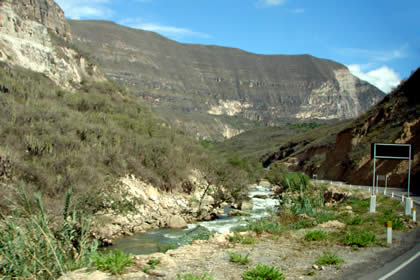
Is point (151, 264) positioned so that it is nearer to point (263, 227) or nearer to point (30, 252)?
point (30, 252)

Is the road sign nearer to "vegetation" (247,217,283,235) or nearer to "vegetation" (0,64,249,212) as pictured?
"vegetation" (247,217,283,235)

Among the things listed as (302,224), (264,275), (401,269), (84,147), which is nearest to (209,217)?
(84,147)

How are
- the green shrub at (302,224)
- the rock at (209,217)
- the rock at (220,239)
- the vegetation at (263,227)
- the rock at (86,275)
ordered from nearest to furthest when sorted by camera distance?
the rock at (86,275), the rock at (220,239), the vegetation at (263,227), the green shrub at (302,224), the rock at (209,217)

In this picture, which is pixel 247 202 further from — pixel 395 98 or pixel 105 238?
pixel 395 98

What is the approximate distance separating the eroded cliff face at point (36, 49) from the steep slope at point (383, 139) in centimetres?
3214

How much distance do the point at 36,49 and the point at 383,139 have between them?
37.0 m

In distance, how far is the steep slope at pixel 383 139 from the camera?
34094mm

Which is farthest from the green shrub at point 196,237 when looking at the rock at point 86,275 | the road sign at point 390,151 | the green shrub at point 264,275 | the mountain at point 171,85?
the mountain at point 171,85

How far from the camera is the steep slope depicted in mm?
34094

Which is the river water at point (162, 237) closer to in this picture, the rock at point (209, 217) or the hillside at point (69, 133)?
the rock at point (209, 217)

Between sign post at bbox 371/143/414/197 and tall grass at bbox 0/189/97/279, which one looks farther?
sign post at bbox 371/143/414/197

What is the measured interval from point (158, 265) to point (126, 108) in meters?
34.9

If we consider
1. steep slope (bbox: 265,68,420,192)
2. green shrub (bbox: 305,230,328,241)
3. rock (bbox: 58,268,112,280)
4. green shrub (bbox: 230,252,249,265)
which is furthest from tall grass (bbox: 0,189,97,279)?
steep slope (bbox: 265,68,420,192)

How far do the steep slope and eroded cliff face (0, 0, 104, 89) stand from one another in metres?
32.1
